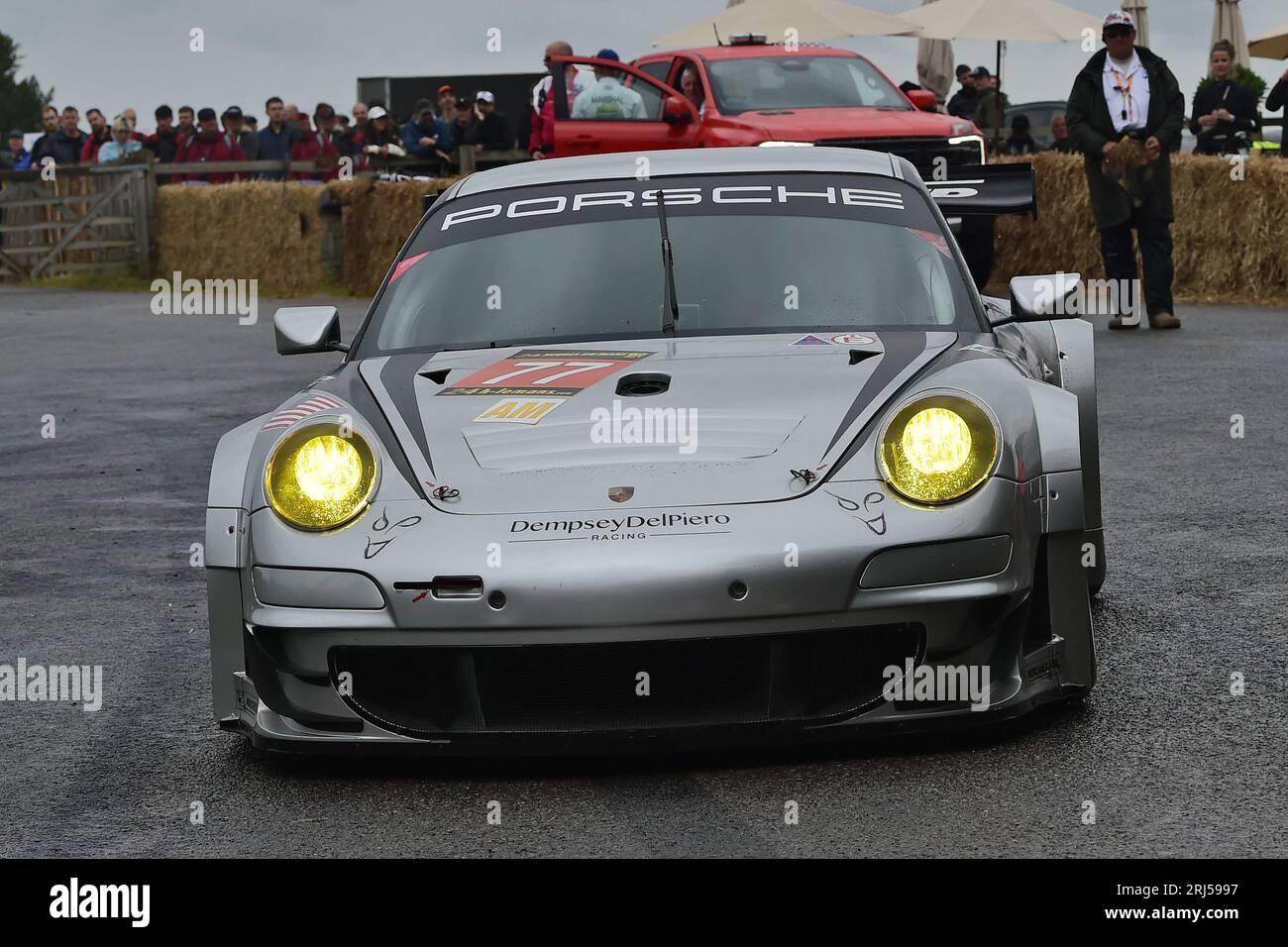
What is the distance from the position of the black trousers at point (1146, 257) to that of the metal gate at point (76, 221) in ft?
50.8

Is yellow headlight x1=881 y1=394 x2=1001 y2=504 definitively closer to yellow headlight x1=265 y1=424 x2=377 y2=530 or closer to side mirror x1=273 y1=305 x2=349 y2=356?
yellow headlight x1=265 y1=424 x2=377 y2=530

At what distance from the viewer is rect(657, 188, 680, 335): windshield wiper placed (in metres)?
4.86

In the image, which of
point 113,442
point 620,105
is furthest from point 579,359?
point 620,105

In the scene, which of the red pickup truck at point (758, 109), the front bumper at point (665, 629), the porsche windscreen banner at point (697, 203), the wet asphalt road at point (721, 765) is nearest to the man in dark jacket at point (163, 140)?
the red pickup truck at point (758, 109)

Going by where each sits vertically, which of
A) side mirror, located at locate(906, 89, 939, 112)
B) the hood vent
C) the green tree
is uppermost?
the green tree

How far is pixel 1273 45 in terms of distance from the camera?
24.1 meters

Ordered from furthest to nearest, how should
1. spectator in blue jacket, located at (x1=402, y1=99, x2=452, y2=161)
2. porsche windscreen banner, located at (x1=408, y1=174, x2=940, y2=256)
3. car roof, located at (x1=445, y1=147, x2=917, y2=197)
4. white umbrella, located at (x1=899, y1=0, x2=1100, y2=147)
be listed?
1. spectator in blue jacket, located at (x1=402, y1=99, x2=452, y2=161)
2. white umbrella, located at (x1=899, y1=0, x2=1100, y2=147)
3. car roof, located at (x1=445, y1=147, x2=917, y2=197)
4. porsche windscreen banner, located at (x1=408, y1=174, x2=940, y2=256)

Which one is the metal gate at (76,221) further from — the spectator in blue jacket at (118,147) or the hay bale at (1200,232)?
the hay bale at (1200,232)

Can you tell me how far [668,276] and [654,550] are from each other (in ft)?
4.74

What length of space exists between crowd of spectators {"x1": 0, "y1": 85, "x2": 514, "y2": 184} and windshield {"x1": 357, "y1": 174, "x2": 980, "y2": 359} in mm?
16679

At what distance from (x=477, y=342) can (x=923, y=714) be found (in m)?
1.63

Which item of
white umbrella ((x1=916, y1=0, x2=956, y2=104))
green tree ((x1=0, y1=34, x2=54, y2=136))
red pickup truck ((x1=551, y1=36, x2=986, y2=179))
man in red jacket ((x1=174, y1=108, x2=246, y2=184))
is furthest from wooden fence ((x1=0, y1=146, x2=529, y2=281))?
green tree ((x1=0, y1=34, x2=54, y2=136))
